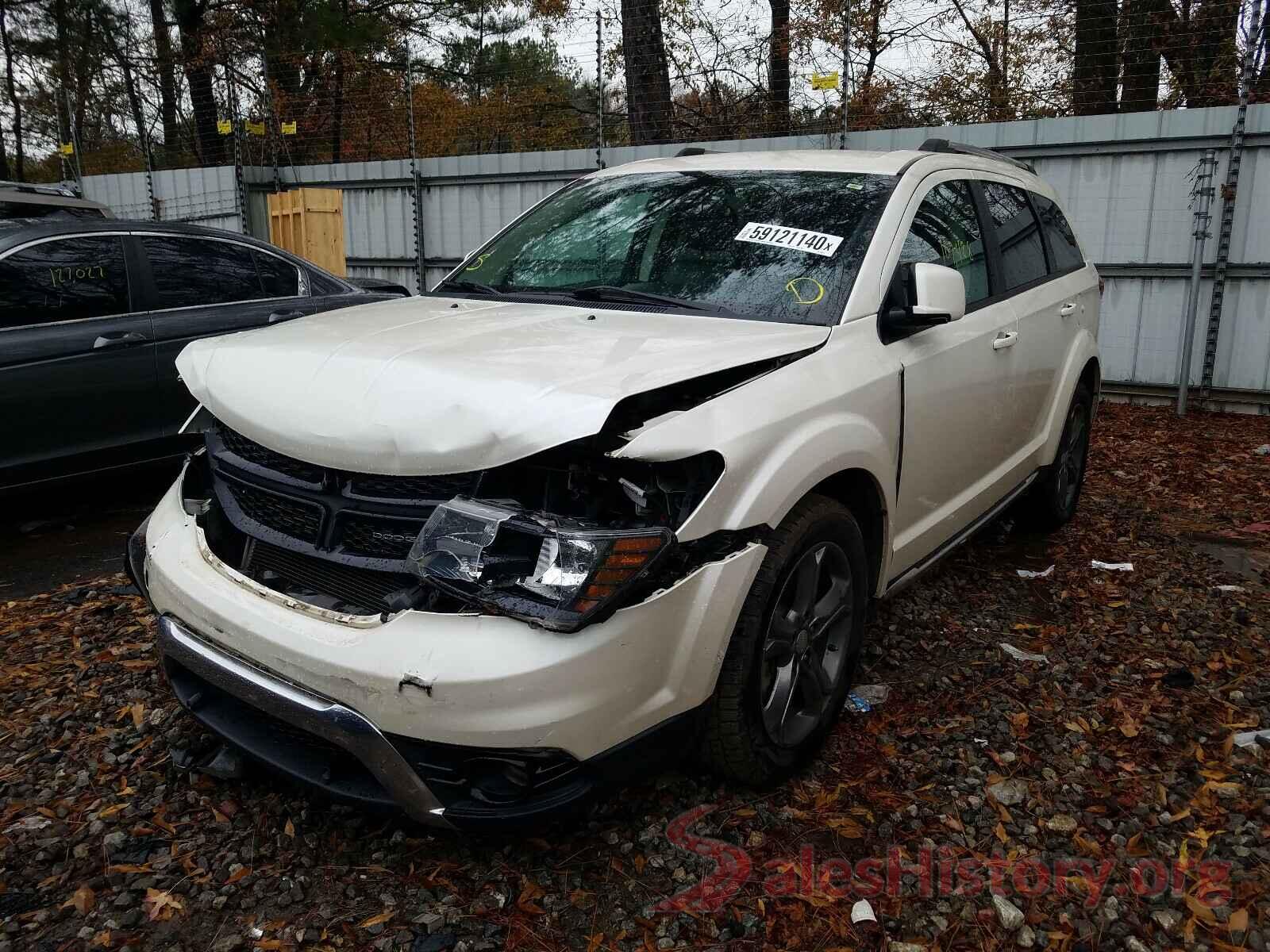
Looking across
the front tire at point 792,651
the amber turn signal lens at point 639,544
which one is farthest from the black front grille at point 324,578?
the front tire at point 792,651

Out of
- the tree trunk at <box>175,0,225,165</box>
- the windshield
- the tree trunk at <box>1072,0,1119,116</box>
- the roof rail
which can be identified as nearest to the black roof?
the windshield

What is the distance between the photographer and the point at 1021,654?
3697mm

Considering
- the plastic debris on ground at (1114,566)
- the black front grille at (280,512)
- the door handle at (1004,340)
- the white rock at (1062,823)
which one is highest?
the door handle at (1004,340)

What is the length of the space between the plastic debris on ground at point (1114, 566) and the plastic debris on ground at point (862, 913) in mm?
2867

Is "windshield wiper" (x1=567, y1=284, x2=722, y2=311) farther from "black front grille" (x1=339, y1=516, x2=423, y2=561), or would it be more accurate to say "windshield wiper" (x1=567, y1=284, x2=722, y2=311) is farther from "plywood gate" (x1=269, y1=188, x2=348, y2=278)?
"plywood gate" (x1=269, y1=188, x2=348, y2=278)

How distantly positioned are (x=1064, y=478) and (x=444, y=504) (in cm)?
387

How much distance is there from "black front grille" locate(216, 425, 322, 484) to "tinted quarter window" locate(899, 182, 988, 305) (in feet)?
6.42

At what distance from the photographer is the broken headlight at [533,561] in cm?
201

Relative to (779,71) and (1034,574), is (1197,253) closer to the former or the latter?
(1034,574)

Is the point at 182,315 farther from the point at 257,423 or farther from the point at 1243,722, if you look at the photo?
the point at 1243,722

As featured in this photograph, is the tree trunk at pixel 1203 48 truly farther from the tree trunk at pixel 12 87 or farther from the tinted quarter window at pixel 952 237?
the tree trunk at pixel 12 87

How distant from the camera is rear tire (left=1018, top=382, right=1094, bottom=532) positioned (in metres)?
4.77

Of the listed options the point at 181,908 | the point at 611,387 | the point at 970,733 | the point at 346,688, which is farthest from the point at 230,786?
the point at 970,733

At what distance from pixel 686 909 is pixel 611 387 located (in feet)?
4.07
